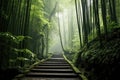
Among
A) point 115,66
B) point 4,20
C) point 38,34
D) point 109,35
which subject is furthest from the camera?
point 38,34

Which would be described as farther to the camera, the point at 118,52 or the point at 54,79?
the point at 54,79

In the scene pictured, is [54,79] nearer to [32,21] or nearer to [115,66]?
[115,66]

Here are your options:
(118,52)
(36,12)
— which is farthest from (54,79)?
(36,12)

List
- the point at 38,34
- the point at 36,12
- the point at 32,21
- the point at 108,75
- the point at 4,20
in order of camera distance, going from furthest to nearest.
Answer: the point at 38,34 → the point at 32,21 → the point at 36,12 → the point at 4,20 → the point at 108,75

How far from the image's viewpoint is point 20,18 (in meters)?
5.86

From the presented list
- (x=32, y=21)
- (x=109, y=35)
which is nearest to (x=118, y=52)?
(x=109, y=35)

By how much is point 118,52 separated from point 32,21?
6.37 m

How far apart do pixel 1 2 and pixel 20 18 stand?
1.83 metres

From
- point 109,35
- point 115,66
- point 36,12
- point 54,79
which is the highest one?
point 36,12

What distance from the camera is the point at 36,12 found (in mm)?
8070

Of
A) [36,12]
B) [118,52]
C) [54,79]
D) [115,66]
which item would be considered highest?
[36,12]

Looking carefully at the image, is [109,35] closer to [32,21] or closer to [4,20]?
[4,20]

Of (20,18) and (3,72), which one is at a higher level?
(20,18)

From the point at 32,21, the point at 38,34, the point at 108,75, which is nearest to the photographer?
the point at 108,75
